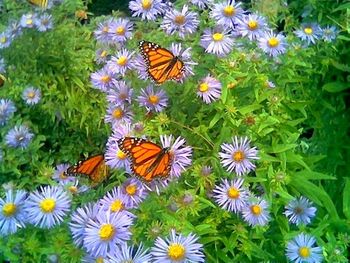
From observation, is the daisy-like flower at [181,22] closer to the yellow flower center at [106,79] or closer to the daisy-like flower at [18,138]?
the yellow flower center at [106,79]

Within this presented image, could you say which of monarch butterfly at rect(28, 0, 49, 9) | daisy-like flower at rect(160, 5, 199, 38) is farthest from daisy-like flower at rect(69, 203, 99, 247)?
monarch butterfly at rect(28, 0, 49, 9)

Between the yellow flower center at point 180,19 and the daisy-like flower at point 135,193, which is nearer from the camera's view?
the daisy-like flower at point 135,193

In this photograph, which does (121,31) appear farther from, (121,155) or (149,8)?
(121,155)

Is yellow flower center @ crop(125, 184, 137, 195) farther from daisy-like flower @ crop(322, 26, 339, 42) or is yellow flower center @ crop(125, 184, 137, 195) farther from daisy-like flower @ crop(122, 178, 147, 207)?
daisy-like flower @ crop(322, 26, 339, 42)

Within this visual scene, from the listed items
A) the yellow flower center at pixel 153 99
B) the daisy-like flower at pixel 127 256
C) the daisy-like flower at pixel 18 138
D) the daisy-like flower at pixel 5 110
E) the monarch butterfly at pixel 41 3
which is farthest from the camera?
the monarch butterfly at pixel 41 3

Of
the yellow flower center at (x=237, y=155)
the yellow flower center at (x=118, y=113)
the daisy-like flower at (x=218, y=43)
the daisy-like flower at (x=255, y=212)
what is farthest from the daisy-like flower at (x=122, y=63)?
the daisy-like flower at (x=255, y=212)

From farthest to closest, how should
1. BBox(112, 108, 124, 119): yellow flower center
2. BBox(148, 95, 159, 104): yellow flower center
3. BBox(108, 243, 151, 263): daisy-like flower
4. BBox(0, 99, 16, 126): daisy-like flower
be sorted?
BBox(0, 99, 16, 126): daisy-like flower, BBox(112, 108, 124, 119): yellow flower center, BBox(148, 95, 159, 104): yellow flower center, BBox(108, 243, 151, 263): daisy-like flower

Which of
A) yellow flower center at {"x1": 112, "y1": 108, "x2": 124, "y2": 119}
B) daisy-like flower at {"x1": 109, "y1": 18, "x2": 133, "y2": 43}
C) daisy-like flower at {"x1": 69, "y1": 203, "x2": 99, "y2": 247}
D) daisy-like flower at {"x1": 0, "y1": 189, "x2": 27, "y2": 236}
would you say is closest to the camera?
daisy-like flower at {"x1": 69, "y1": 203, "x2": 99, "y2": 247}
